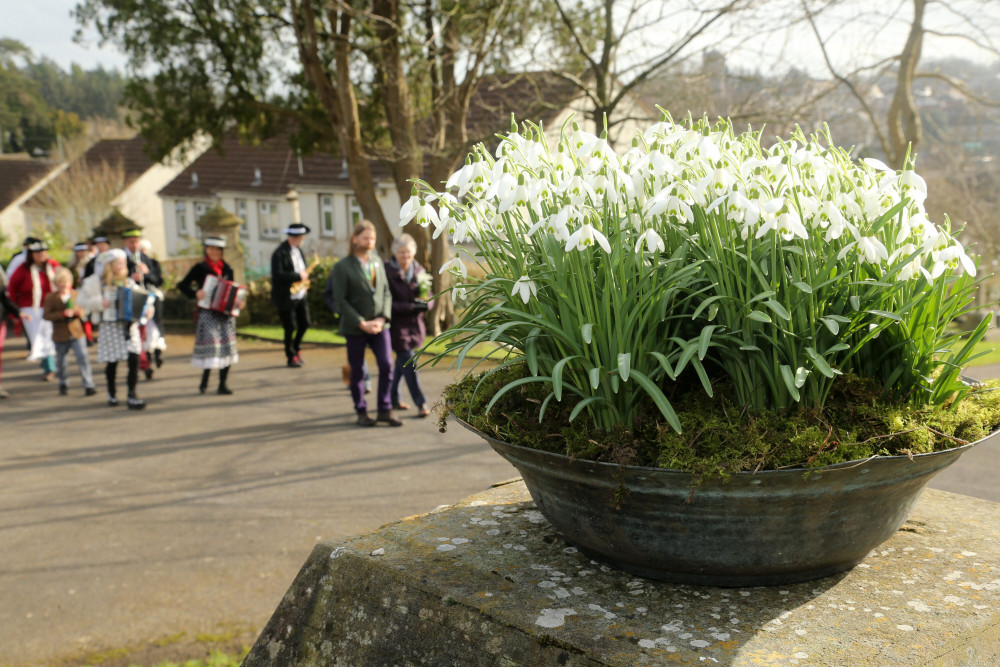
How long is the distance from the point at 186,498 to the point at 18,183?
54.1 meters

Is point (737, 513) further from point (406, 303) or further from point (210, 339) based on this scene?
point (210, 339)

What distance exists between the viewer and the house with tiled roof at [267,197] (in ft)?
104

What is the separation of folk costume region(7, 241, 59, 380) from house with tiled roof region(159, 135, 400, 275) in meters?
16.3

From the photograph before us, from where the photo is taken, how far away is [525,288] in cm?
180

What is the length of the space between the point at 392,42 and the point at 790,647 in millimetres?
12260

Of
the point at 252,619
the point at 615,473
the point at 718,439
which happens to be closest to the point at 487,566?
the point at 615,473

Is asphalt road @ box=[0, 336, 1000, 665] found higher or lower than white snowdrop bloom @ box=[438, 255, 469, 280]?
lower

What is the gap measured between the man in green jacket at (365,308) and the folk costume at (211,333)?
7.64 feet

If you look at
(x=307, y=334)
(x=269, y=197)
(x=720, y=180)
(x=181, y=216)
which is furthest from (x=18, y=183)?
(x=720, y=180)

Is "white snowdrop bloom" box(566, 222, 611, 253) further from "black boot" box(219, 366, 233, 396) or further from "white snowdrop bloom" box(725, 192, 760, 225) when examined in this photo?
"black boot" box(219, 366, 233, 396)

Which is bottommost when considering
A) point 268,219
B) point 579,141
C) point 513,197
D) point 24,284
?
point 24,284

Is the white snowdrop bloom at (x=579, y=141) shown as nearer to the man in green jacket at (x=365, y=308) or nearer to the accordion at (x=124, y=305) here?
the man in green jacket at (x=365, y=308)

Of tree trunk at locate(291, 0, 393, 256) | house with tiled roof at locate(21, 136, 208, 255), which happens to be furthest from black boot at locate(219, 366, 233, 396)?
house with tiled roof at locate(21, 136, 208, 255)

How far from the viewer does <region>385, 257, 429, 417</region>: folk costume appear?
8375mm
